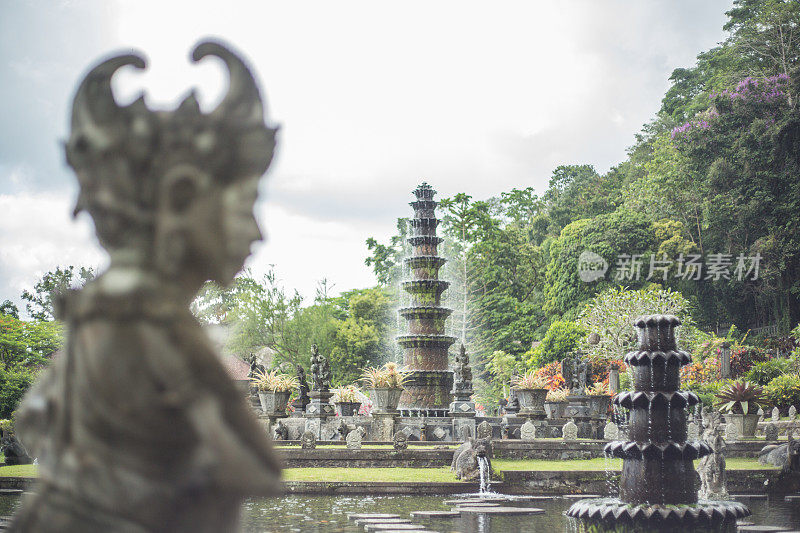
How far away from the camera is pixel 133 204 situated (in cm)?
242

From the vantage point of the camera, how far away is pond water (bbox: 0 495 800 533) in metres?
10.4

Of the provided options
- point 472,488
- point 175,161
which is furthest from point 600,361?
point 175,161

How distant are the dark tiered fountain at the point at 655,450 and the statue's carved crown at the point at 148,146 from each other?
8494 millimetres

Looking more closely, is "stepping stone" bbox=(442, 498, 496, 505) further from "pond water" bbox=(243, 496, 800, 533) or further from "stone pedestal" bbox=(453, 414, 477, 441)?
"stone pedestal" bbox=(453, 414, 477, 441)

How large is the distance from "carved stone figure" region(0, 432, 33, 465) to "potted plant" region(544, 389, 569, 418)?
1651 cm

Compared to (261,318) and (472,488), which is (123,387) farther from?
(261,318)

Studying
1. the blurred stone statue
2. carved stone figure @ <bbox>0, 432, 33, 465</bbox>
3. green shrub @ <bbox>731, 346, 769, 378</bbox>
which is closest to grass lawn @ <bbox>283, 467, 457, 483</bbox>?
carved stone figure @ <bbox>0, 432, 33, 465</bbox>

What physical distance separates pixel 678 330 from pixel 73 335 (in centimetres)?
4099

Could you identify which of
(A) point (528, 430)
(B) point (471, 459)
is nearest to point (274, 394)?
(A) point (528, 430)

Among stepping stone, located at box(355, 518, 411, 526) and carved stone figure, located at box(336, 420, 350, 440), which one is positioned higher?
carved stone figure, located at box(336, 420, 350, 440)

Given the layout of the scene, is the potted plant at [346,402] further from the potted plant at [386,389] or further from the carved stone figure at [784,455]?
the carved stone figure at [784,455]

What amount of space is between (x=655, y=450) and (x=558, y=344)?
37.0 meters

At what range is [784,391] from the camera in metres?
28.1

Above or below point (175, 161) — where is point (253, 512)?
below
